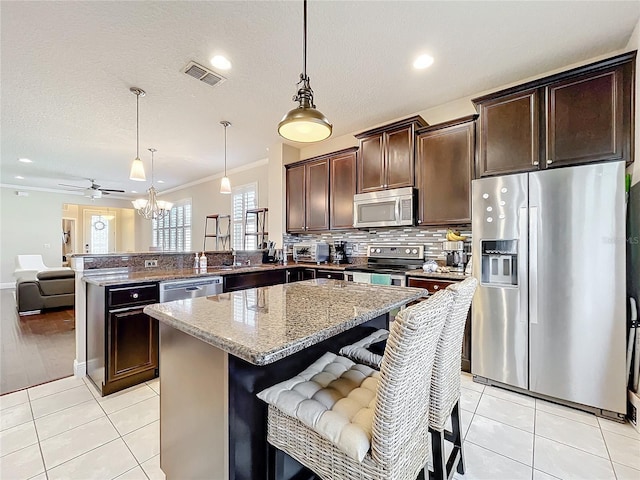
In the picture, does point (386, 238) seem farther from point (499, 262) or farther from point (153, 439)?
point (153, 439)

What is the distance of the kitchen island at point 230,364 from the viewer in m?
0.99

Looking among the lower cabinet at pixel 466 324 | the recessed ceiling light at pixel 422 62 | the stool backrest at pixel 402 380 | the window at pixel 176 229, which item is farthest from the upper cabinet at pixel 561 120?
the window at pixel 176 229

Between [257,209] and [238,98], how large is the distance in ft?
9.23

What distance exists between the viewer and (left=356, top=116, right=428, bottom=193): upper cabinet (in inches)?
128

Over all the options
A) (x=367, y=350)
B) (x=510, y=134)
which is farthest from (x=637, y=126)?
(x=367, y=350)

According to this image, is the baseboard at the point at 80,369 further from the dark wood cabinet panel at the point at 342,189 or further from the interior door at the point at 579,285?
the interior door at the point at 579,285

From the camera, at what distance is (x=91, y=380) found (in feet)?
8.62

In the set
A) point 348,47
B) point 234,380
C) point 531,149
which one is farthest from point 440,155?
point 234,380

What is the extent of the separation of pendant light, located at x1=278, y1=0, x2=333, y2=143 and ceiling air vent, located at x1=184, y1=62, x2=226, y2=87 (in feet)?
4.35

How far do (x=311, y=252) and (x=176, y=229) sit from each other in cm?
585

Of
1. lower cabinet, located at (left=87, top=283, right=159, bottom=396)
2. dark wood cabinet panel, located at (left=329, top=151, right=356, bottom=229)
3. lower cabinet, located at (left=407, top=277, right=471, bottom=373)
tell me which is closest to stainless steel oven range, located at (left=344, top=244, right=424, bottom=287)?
lower cabinet, located at (left=407, top=277, right=471, bottom=373)

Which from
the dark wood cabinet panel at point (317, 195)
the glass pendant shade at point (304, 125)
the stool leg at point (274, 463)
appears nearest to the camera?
the stool leg at point (274, 463)

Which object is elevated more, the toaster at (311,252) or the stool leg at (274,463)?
the toaster at (311,252)

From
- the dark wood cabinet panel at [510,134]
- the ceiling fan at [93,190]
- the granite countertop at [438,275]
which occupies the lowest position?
the granite countertop at [438,275]
